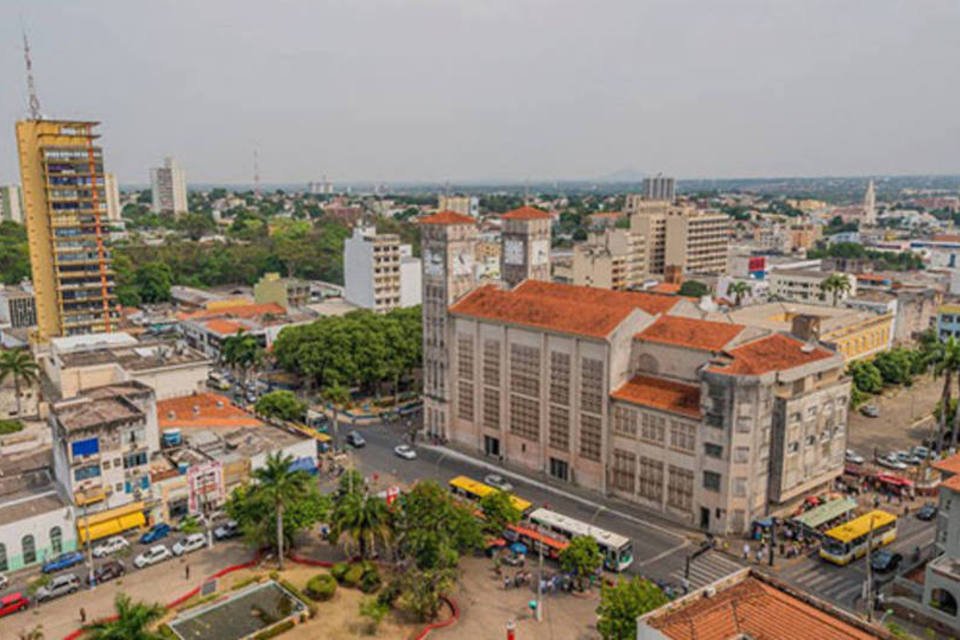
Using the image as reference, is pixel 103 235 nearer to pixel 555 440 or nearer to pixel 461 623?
pixel 555 440

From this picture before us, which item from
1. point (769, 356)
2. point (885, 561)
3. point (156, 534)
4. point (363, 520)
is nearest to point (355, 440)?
point (156, 534)

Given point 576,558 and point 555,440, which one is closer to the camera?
point 576,558

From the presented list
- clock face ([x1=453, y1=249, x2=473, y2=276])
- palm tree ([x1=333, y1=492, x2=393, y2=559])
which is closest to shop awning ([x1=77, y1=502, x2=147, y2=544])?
palm tree ([x1=333, y1=492, x2=393, y2=559])

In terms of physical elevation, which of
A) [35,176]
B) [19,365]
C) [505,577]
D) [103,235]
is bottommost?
[505,577]

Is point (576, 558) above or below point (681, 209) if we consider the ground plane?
below

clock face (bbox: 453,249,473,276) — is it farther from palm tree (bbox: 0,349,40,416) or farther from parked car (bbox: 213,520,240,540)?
palm tree (bbox: 0,349,40,416)

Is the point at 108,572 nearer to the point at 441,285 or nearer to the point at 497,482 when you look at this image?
the point at 497,482

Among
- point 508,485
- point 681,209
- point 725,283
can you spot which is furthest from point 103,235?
point 681,209
